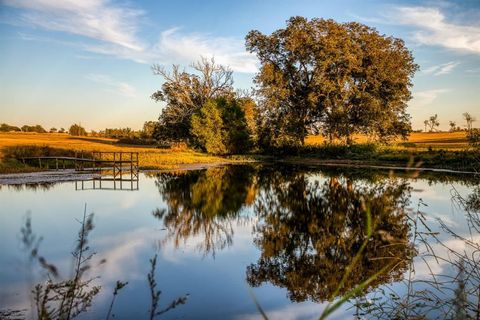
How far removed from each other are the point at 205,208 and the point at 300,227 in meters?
4.59

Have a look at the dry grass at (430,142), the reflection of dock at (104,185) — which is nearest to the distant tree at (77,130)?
the dry grass at (430,142)

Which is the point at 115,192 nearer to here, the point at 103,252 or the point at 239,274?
the point at 103,252

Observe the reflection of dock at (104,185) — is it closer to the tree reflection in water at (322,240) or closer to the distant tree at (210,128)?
the tree reflection in water at (322,240)

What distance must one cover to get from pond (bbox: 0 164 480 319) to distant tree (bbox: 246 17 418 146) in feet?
81.1

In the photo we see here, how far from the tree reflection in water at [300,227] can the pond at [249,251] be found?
0.14ft

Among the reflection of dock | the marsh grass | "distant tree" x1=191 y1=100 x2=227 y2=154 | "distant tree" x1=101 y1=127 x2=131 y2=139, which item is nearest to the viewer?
the marsh grass

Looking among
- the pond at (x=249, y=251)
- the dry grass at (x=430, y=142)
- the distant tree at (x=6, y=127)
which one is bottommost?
the pond at (x=249, y=251)

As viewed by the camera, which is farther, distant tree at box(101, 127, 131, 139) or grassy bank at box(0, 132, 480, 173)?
distant tree at box(101, 127, 131, 139)

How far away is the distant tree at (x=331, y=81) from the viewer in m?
42.3

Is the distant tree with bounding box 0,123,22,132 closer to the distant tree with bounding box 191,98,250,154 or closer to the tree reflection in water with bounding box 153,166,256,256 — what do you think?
the distant tree with bounding box 191,98,250,154

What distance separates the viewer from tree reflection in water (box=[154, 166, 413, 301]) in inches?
299

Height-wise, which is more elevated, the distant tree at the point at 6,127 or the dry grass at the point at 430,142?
the distant tree at the point at 6,127

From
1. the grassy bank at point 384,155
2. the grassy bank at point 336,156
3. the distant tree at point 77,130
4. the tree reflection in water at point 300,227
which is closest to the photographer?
the tree reflection in water at point 300,227

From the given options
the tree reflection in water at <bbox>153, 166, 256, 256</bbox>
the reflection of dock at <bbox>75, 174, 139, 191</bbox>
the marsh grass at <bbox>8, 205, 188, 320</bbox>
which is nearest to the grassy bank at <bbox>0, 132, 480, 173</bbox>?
the reflection of dock at <bbox>75, 174, 139, 191</bbox>
